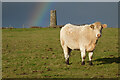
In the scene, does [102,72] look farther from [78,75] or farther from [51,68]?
[51,68]

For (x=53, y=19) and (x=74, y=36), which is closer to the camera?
(x=74, y=36)

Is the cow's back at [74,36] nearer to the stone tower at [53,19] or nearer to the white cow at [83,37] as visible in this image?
the white cow at [83,37]

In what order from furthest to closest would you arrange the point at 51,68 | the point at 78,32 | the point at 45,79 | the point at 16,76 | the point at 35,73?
the point at 78,32 < the point at 51,68 < the point at 35,73 < the point at 16,76 < the point at 45,79

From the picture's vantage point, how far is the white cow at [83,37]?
1404 centimetres

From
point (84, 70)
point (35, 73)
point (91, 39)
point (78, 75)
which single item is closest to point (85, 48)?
point (91, 39)

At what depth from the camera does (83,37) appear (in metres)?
14.2

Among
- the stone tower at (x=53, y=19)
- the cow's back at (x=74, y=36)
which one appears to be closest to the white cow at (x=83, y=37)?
the cow's back at (x=74, y=36)

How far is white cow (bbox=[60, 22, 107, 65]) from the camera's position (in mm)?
14039

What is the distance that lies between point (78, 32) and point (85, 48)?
49.3 inches

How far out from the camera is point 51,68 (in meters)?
13.6

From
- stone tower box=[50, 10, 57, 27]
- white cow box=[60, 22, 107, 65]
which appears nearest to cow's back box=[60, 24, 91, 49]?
white cow box=[60, 22, 107, 65]

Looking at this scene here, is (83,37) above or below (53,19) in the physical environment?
below

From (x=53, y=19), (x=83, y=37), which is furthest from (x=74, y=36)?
(x=53, y=19)

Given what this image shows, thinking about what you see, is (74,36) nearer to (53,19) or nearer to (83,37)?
(83,37)
